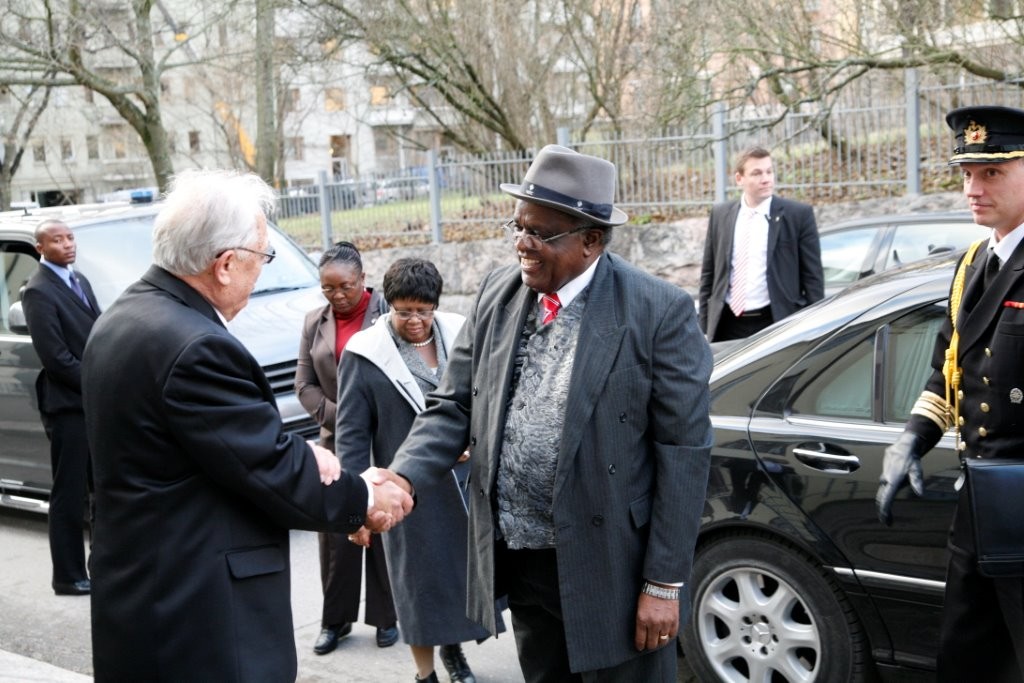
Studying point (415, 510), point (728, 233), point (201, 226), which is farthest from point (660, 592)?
point (728, 233)

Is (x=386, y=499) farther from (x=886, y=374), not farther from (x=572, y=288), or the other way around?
(x=886, y=374)

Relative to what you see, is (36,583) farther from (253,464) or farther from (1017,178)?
(1017,178)

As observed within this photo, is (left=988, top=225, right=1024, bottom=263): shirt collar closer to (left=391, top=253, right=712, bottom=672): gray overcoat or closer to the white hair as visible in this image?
(left=391, top=253, right=712, bottom=672): gray overcoat

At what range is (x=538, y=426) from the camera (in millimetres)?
3297

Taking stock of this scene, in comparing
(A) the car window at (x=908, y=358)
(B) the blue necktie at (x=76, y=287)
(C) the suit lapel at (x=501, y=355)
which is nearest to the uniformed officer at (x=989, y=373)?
(A) the car window at (x=908, y=358)

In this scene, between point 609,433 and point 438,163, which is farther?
point 438,163

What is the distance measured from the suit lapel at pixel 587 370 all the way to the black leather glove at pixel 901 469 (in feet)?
3.47

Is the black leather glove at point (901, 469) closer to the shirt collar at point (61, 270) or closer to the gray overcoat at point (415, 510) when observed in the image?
the gray overcoat at point (415, 510)

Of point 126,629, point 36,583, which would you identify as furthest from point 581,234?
point 36,583

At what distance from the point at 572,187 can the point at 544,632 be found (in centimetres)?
130

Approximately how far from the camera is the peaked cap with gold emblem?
11.2ft

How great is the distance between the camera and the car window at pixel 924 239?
860cm

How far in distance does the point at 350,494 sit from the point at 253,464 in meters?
0.37

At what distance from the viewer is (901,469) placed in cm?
365
